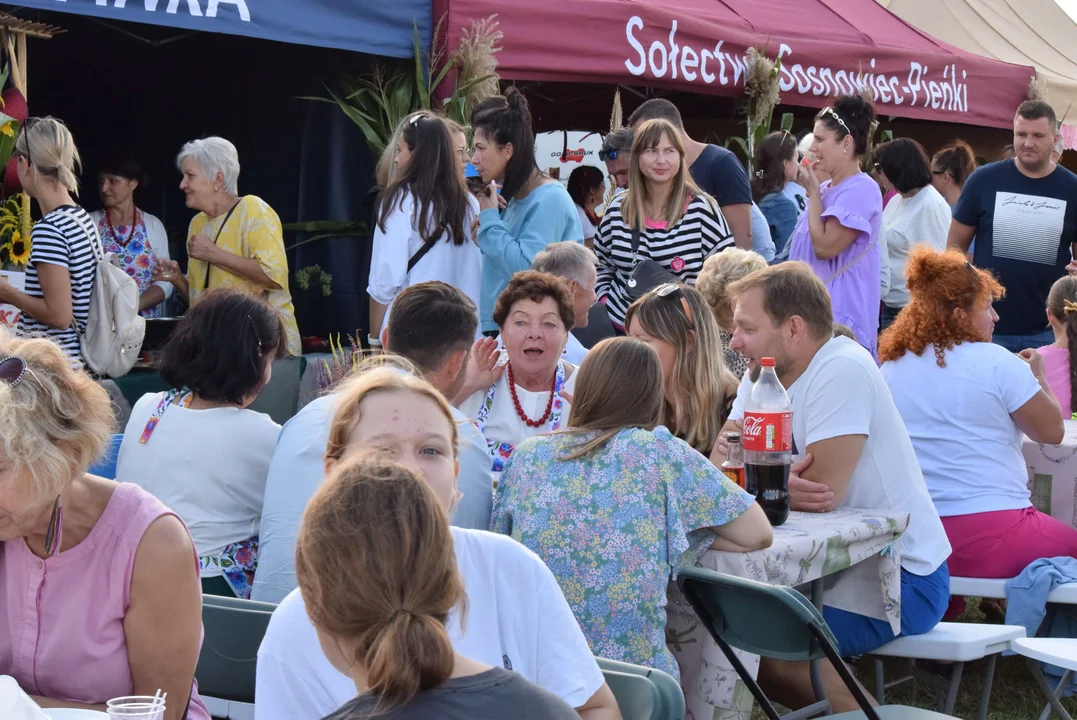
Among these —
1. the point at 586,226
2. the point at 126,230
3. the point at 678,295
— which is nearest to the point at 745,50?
the point at 586,226

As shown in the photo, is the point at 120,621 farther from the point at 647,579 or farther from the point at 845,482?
the point at 845,482

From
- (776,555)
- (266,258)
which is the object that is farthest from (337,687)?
(266,258)

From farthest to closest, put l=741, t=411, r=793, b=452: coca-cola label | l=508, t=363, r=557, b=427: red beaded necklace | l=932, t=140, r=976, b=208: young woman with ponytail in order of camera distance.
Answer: l=932, t=140, r=976, b=208: young woman with ponytail
l=508, t=363, r=557, b=427: red beaded necklace
l=741, t=411, r=793, b=452: coca-cola label

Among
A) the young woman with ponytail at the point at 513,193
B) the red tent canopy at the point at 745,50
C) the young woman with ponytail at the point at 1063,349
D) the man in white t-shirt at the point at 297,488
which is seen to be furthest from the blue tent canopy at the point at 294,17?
the young woman with ponytail at the point at 1063,349

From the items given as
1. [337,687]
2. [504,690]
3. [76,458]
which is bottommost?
[337,687]

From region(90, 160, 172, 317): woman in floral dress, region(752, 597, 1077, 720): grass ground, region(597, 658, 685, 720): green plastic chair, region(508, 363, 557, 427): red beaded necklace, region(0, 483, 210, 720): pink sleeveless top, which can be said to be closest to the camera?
region(597, 658, 685, 720): green plastic chair

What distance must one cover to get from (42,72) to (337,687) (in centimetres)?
746

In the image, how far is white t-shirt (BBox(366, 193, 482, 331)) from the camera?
4.88 meters

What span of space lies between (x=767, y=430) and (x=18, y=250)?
3301 millimetres

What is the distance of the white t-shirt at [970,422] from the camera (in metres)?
3.79

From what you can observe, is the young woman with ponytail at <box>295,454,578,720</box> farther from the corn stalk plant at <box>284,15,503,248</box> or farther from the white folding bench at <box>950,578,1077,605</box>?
the corn stalk plant at <box>284,15,503,248</box>

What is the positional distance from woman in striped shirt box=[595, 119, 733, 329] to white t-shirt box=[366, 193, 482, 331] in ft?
2.20

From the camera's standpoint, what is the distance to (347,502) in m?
1.34

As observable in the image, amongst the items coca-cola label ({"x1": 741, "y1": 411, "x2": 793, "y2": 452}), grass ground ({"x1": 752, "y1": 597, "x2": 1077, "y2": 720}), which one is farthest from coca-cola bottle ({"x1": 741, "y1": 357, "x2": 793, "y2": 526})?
grass ground ({"x1": 752, "y1": 597, "x2": 1077, "y2": 720})
